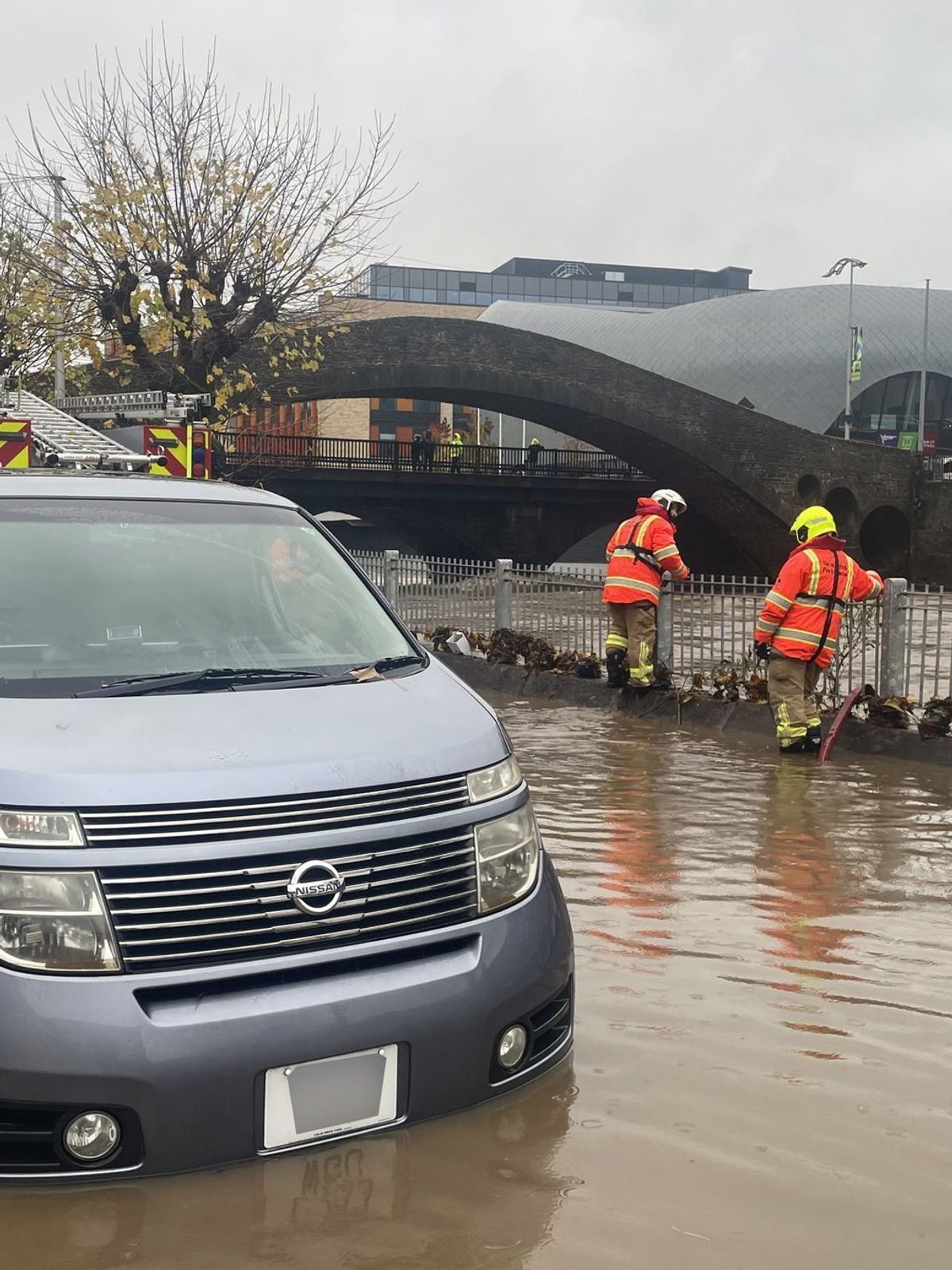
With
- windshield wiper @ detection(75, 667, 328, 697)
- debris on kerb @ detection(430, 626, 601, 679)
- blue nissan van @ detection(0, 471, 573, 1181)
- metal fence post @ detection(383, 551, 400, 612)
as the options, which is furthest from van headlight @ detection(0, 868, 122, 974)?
metal fence post @ detection(383, 551, 400, 612)

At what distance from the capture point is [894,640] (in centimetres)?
1023

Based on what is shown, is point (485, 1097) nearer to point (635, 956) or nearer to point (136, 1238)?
point (136, 1238)

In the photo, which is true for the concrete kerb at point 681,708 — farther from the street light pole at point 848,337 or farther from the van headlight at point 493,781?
the street light pole at point 848,337

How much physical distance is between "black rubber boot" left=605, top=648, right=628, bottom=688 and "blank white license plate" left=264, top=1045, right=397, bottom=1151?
9.26 meters

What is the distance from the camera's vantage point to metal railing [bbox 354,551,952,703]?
10258 mm

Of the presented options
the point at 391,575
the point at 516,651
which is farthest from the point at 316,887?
the point at 391,575

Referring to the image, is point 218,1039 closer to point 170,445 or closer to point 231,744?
point 231,744

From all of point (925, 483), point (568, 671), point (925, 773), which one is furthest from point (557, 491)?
point (925, 773)

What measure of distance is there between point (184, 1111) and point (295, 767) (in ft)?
2.47

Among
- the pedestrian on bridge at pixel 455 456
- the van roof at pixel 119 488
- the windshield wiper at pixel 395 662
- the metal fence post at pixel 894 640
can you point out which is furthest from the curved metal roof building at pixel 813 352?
the windshield wiper at pixel 395 662

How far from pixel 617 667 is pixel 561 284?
127 meters

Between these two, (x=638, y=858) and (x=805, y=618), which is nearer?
(x=638, y=858)

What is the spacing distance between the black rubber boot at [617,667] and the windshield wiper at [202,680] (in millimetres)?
8506

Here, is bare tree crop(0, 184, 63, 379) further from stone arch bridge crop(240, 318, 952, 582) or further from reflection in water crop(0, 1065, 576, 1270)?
reflection in water crop(0, 1065, 576, 1270)
